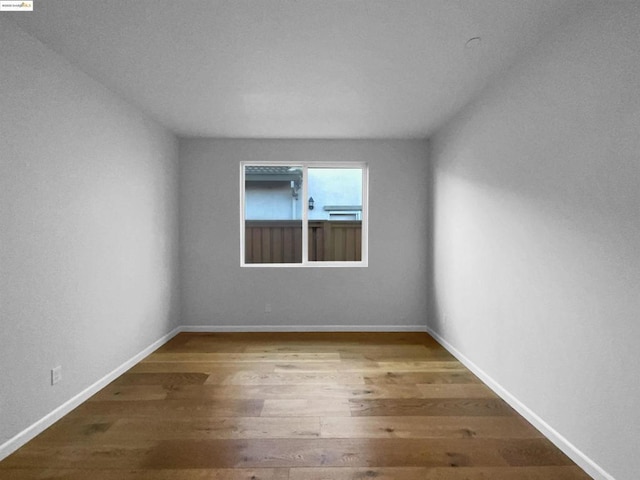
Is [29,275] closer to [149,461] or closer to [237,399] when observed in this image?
[149,461]

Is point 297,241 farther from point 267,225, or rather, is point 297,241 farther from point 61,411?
point 61,411

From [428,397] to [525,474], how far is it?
88 cm

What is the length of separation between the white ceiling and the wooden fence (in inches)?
66.0

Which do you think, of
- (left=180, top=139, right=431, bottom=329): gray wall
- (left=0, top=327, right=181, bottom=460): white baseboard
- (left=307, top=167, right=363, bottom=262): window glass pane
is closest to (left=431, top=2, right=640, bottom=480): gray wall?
(left=180, top=139, right=431, bottom=329): gray wall

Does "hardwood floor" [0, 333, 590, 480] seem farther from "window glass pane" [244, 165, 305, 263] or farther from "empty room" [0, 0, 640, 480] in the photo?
"window glass pane" [244, 165, 305, 263]

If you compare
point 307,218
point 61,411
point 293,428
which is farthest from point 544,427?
point 307,218

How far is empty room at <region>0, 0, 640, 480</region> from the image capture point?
1.81 m

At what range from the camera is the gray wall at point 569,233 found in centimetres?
163

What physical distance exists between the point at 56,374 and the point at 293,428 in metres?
1.59

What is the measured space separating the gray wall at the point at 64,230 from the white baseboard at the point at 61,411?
0.04 metres

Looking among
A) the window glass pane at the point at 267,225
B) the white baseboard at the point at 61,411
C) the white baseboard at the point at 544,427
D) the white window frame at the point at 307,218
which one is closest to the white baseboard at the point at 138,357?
the white baseboard at the point at 61,411

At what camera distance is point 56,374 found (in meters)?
2.32

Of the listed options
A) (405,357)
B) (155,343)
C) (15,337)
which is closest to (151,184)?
(155,343)

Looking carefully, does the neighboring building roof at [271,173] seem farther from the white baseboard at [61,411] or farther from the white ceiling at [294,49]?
the white baseboard at [61,411]
